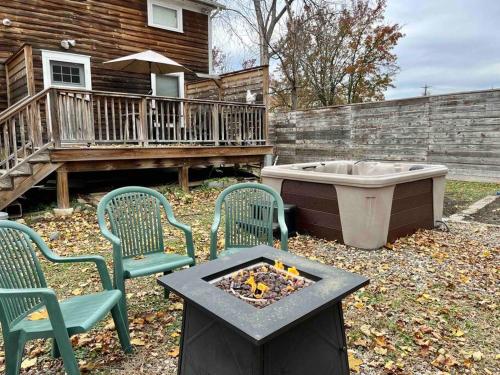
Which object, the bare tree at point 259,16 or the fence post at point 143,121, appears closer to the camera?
the fence post at point 143,121

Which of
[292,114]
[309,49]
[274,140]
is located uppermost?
[309,49]

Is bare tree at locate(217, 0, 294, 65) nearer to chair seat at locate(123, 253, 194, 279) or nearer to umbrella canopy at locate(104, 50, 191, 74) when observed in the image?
umbrella canopy at locate(104, 50, 191, 74)

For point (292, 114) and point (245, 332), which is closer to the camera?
point (245, 332)

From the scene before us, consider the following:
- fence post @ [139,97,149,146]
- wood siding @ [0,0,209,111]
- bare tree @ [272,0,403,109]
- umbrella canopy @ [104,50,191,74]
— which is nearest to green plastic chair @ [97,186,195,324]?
fence post @ [139,97,149,146]

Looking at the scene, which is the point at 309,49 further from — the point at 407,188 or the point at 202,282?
the point at 202,282

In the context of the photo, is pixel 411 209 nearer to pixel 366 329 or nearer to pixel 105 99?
pixel 366 329

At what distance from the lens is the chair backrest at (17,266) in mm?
1758

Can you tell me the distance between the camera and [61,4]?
789 cm

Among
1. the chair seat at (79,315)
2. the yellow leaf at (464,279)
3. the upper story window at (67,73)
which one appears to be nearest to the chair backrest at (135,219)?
the chair seat at (79,315)

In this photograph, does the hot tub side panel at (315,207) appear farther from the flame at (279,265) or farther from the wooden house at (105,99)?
the wooden house at (105,99)

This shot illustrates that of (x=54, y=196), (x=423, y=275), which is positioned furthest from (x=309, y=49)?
(x=423, y=275)

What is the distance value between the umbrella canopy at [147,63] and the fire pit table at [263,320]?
21.8ft

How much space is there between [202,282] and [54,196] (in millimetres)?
6179

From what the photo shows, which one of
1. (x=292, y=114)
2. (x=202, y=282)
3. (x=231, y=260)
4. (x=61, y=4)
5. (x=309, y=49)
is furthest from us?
(x=309, y=49)
